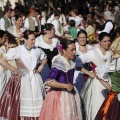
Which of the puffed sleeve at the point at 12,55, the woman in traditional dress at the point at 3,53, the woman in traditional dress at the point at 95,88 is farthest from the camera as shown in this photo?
the woman in traditional dress at the point at 3,53

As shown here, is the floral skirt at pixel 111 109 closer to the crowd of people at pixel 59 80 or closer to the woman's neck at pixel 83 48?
the crowd of people at pixel 59 80

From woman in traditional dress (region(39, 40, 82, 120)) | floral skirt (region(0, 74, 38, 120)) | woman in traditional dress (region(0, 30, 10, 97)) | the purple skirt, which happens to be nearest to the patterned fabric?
woman in traditional dress (region(39, 40, 82, 120))

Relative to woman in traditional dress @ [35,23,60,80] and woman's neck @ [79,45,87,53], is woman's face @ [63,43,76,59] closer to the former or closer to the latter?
woman's neck @ [79,45,87,53]

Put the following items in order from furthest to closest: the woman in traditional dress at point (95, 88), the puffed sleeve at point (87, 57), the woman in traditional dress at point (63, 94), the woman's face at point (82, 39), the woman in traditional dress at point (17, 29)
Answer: the woman in traditional dress at point (17, 29)
the woman's face at point (82, 39)
the puffed sleeve at point (87, 57)
the woman in traditional dress at point (95, 88)
the woman in traditional dress at point (63, 94)

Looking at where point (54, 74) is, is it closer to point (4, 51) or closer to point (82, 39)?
point (4, 51)

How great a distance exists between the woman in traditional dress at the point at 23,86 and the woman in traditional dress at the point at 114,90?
154 cm

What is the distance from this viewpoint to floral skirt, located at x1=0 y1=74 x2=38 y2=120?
242 inches

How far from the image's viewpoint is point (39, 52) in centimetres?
640

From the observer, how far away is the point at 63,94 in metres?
5.30

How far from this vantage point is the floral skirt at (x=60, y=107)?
5.24 meters

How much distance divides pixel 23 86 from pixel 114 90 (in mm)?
1793

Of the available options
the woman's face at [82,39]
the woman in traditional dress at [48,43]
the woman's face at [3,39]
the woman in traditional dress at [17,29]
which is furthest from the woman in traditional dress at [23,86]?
the woman in traditional dress at [17,29]

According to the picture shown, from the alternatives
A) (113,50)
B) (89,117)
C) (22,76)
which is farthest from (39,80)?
(113,50)

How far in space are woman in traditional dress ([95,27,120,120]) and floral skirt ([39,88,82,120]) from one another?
572 millimetres
